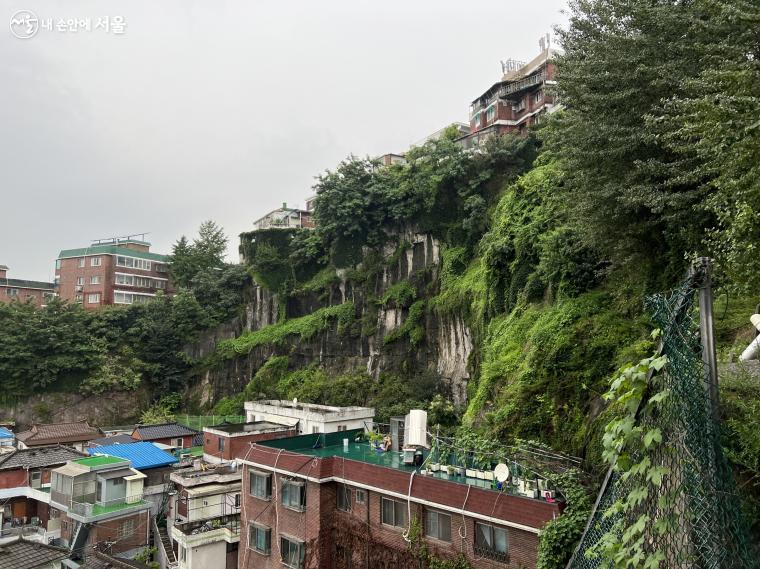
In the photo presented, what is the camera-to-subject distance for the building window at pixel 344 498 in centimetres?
1516

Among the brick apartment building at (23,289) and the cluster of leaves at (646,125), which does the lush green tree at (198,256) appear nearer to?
the brick apartment building at (23,289)

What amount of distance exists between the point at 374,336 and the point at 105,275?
36042 millimetres

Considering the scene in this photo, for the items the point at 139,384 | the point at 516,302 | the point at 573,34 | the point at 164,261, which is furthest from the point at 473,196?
the point at 164,261

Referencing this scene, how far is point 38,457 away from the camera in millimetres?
28078

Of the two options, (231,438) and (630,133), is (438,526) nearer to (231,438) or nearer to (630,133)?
(630,133)

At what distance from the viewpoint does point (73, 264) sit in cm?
6003

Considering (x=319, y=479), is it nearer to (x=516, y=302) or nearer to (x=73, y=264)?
(x=516, y=302)

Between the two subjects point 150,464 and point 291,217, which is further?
point 291,217

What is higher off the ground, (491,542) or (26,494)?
(491,542)

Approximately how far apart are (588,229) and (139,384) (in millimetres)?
45023

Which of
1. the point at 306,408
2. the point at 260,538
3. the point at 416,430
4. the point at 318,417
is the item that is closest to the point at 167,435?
the point at 306,408

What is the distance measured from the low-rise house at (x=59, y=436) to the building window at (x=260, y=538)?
2215 cm

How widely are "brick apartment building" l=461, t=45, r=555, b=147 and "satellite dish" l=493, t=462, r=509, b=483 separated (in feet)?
109

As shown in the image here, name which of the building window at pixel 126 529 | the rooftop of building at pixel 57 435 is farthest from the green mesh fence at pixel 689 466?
the rooftop of building at pixel 57 435
